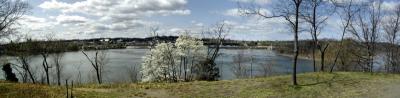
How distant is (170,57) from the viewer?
6581 centimetres

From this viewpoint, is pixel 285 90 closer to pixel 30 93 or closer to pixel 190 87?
pixel 190 87

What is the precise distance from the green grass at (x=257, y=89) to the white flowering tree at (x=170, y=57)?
35.1m

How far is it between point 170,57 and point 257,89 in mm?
39912

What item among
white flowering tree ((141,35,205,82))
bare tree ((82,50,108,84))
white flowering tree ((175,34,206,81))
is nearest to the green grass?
bare tree ((82,50,108,84))

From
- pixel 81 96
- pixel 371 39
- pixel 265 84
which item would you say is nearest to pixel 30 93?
pixel 81 96

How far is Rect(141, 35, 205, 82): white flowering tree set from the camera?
65.4m

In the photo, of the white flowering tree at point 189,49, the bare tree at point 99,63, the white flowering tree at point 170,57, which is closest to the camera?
the bare tree at point 99,63

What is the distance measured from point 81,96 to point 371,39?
32829mm

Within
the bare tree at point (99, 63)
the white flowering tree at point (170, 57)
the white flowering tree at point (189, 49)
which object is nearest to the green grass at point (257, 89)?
the bare tree at point (99, 63)

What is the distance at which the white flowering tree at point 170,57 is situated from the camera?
65375 millimetres

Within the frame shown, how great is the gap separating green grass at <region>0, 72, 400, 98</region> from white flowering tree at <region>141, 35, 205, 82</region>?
35110 mm

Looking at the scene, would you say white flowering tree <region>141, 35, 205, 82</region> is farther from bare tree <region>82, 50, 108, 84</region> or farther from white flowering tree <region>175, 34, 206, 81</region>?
bare tree <region>82, 50, 108, 84</region>

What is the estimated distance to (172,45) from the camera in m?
69.3

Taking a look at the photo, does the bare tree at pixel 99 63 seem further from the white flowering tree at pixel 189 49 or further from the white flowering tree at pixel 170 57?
the white flowering tree at pixel 189 49
